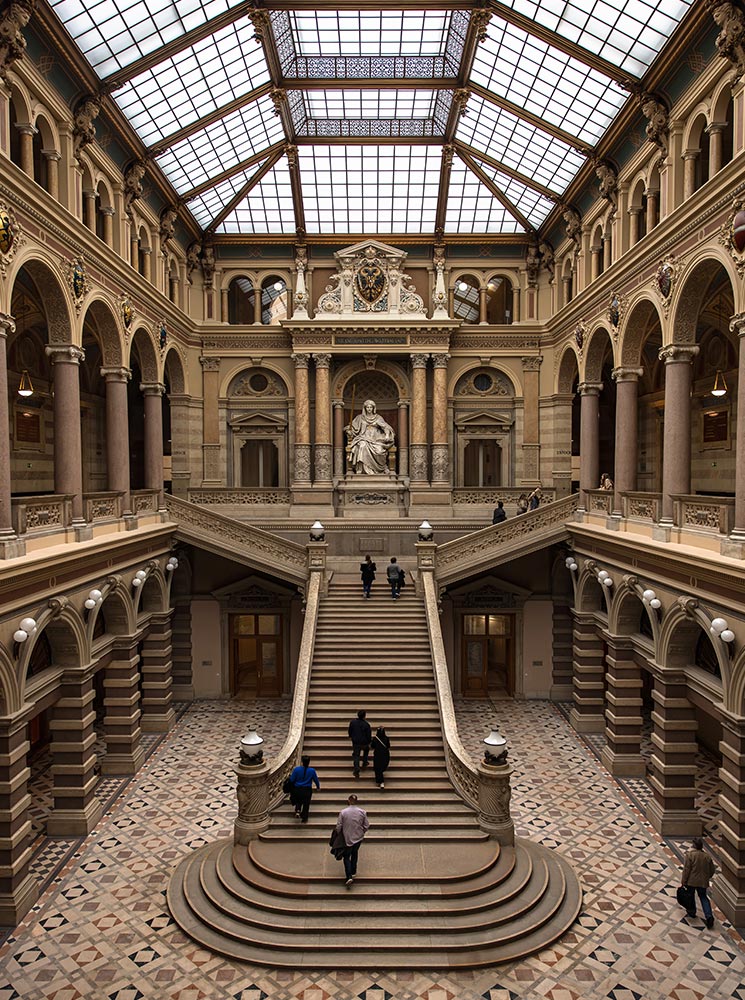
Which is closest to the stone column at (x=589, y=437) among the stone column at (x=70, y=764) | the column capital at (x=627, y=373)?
the column capital at (x=627, y=373)

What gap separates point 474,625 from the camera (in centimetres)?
2594

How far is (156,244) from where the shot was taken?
22922 mm

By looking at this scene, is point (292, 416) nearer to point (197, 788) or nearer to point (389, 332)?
point (389, 332)

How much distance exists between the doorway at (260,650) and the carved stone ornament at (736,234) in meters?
18.4

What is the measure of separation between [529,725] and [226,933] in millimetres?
13381

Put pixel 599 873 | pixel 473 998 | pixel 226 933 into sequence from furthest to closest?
pixel 599 873, pixel 226 933, pixel 473 998

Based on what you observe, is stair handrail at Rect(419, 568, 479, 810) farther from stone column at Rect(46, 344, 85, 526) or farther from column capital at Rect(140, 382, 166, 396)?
column capital at Rect(140, 382, 166, 396)

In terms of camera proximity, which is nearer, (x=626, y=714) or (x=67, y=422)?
(x=67, y=422)

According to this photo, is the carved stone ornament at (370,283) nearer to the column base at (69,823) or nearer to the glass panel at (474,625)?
the glass panel at (474,625)

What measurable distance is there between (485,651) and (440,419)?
353 inches

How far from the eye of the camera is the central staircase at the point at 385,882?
11375mm

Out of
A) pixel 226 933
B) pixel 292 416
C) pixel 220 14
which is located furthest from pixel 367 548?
pixel 220 14

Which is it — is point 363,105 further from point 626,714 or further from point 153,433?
point 626,714

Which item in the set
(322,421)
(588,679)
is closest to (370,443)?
(322,421)
